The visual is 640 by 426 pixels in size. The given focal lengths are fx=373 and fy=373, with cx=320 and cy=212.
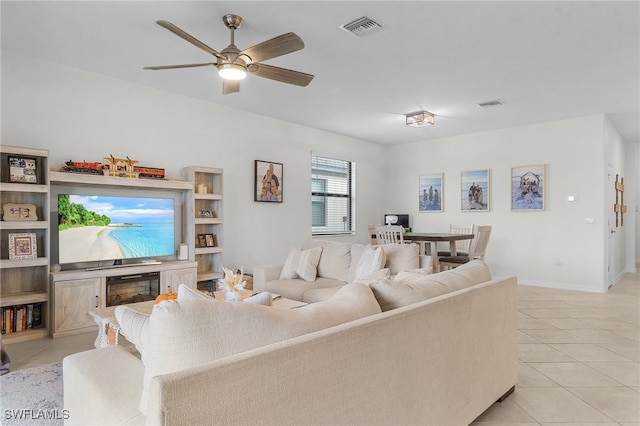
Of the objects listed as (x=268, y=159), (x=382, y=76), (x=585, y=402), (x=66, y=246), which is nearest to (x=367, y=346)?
(x=585, y=402)

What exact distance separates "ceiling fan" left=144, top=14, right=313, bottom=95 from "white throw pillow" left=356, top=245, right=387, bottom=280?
165 centimetres

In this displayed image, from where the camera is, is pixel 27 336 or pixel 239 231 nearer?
pixel 27 336

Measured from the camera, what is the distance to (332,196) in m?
6.89

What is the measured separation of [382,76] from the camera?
399 cm

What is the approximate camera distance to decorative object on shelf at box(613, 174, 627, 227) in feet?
21.8

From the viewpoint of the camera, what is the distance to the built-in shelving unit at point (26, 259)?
3266mm

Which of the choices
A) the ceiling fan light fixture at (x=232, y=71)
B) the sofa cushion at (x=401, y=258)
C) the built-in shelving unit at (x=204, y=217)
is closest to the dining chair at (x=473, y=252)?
the sofa cushion at (x=401, y=258)

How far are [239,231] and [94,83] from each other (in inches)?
96.4

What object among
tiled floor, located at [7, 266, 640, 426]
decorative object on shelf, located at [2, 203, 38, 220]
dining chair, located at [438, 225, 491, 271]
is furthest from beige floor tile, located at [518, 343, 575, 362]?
decorative object on shelf, located at [2, 203, 38, 220]

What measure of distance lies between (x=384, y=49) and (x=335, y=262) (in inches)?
85.9

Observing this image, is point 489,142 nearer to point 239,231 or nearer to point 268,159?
point 268,159

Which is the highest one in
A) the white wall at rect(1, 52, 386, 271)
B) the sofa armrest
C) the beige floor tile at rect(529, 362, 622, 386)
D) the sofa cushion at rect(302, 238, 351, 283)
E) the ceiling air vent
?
the ceiling air vent

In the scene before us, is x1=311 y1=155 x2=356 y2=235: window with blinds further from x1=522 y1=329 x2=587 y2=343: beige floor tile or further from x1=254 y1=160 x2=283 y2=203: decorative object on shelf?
x1=522 y1=329 x2=587 y2=343: beige floor tile

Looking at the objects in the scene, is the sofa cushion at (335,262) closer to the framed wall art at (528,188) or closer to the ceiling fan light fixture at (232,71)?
the ceiling fan light fixture at (232,71)
